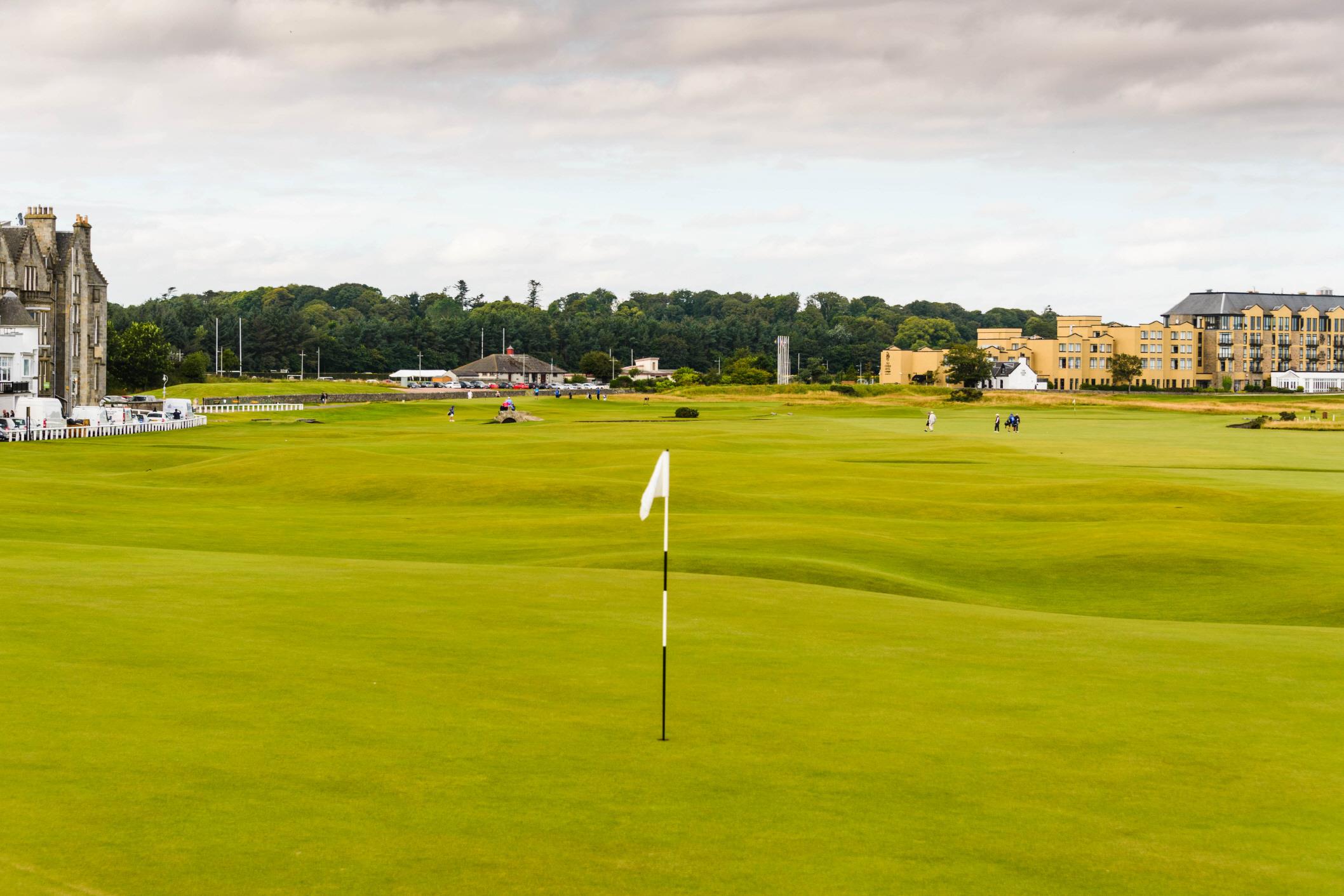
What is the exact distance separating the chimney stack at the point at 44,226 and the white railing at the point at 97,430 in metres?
25.5

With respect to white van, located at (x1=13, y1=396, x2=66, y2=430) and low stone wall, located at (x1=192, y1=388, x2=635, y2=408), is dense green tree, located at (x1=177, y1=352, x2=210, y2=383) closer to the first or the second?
low stone wall, located at (x1=192, y1=388, x2=635, y2=408)

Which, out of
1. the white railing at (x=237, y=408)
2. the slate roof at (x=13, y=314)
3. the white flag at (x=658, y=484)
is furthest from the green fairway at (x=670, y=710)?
the white railing at (x=237, y=408)

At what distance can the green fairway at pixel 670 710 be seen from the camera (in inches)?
453

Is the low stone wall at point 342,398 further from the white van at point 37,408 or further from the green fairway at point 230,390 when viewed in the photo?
the white van at point 37,408

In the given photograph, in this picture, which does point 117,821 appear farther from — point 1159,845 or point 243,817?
point 1159,845

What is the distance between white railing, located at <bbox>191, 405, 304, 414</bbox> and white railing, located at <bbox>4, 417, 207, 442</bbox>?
13516 mm

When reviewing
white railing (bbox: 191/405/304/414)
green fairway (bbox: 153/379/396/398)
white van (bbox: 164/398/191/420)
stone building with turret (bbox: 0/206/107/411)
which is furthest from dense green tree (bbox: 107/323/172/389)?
white van (bbox: 164/398/191/420)

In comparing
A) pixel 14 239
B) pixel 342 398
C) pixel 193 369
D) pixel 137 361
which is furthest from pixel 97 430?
pixel 193 369

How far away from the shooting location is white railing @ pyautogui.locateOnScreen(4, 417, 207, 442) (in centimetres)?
8838

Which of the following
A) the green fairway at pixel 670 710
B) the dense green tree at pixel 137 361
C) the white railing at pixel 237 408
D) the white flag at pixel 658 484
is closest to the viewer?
→ the green fairway at pixel 670 710

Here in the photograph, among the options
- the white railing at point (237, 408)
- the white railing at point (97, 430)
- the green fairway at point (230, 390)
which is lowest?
the white railing at point (97, 430)

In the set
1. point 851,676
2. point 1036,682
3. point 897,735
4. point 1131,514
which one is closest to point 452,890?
point 897,735

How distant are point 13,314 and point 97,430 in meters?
18.9

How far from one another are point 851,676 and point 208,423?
102 m
